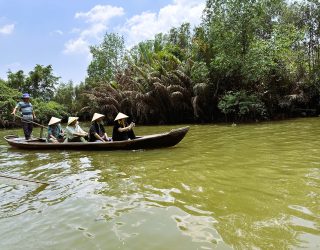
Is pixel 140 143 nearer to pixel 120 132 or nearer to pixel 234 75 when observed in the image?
pixel 120 132

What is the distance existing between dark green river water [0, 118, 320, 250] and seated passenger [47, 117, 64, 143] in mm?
2743

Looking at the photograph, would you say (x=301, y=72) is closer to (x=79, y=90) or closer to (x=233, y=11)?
(x=233, y=11)

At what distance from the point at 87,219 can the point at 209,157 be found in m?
3.79

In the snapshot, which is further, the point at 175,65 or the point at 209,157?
the point at 175,65

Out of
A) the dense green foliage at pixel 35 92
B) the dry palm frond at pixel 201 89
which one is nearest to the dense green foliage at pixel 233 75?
the dry palm frond at pixel 201 89

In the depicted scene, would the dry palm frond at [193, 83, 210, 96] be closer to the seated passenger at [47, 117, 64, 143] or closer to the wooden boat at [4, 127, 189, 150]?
the seated passenger at [47, 117, 64, 143]

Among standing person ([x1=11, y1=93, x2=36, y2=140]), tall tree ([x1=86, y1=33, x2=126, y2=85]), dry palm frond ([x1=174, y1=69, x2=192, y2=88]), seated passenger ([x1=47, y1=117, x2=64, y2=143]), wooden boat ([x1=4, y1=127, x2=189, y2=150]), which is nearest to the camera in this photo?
wooden boat ([x1=4, y1=127, x2=189, y2=150])

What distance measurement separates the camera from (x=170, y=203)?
165 inches

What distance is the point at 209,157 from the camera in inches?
281

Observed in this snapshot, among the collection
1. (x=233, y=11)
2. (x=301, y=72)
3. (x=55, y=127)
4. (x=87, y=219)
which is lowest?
(x=87, y=219)

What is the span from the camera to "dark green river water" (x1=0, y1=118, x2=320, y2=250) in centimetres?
318

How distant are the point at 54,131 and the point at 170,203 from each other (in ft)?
23.2

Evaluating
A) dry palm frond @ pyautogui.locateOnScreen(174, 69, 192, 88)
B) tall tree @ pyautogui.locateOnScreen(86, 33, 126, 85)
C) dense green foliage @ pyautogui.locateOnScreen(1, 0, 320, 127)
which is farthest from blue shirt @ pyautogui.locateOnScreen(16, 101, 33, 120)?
tall tree @ pyautogui.locateOnScreen(86, 33, 126, 85)

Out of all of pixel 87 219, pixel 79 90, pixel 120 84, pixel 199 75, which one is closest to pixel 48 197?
pixel 87 219
